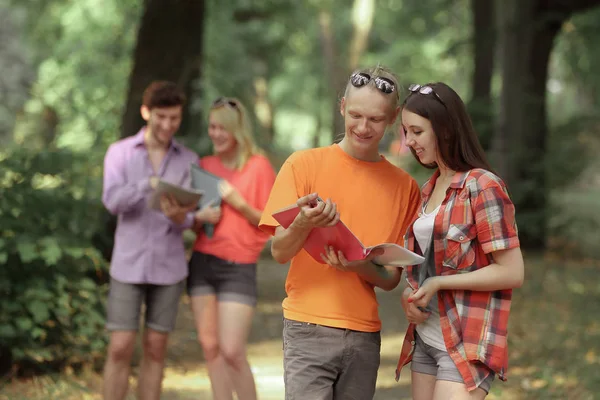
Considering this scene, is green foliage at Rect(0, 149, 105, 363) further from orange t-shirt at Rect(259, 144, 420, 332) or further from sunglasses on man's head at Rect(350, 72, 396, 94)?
sunglasses on man's head at Rect(350, 72, 396, 94)

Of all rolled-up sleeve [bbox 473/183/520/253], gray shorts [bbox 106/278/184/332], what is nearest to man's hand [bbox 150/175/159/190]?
gray shorts [bbox 106/278/184/332]

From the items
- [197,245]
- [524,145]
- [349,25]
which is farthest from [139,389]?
[349,25]

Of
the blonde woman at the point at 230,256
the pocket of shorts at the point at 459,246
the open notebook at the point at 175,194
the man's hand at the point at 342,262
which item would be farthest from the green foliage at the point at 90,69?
the pocket of shorts at the point at 459,246

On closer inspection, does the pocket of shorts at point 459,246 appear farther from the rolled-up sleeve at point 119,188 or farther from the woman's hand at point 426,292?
the rolled-up sleeve at point 119,188

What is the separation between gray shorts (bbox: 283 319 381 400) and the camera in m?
4.05

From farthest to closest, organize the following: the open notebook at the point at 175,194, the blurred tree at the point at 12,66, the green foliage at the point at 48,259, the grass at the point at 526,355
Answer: the blurred tree at the point at 12,66 < the grass at the point at 526,355 < the green foliage at the point at 48,259 < the open notebook at the point at 175,194

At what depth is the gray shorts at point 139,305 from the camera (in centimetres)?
616

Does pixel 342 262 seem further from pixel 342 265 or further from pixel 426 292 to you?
pixel 426 292

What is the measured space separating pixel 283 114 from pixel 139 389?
148 ft

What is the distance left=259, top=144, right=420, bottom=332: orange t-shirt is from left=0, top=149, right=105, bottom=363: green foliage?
347 centimetres

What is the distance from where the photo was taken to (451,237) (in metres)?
3.83

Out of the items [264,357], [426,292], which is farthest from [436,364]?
[264,357]

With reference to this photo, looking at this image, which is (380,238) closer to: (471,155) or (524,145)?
(471,155)

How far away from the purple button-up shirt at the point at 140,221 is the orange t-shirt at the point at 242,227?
0.69ft
